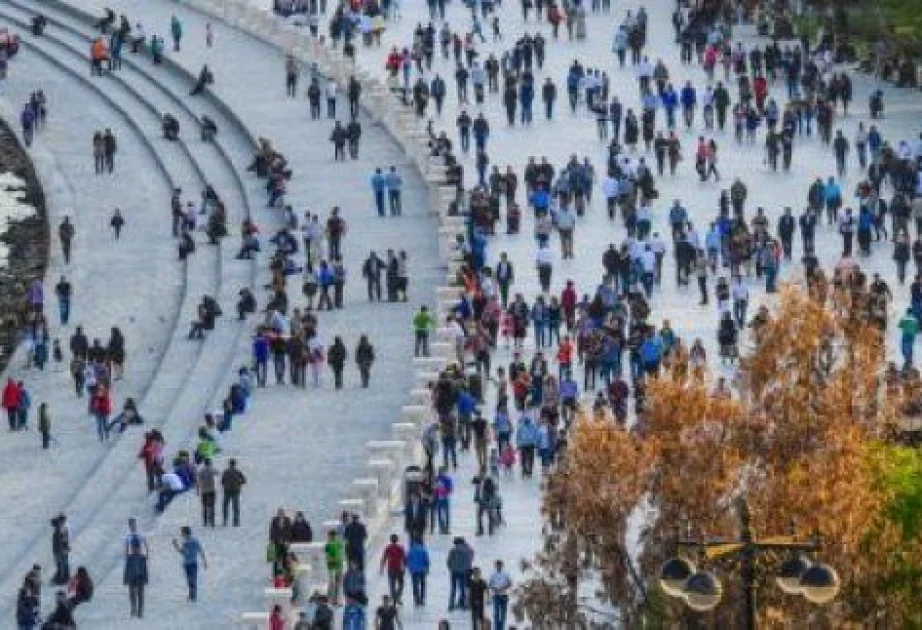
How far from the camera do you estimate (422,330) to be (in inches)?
2832

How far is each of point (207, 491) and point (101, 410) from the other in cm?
981

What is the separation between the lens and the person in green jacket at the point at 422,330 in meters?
71.9

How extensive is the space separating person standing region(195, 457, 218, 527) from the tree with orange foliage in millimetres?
8128

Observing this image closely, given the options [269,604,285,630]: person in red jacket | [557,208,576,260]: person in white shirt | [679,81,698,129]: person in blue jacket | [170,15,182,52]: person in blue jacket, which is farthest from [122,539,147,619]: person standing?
[170,15,182,52]: person in blue jacket

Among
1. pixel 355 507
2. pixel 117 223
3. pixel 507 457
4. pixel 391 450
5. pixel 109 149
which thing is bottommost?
pixel 355 507

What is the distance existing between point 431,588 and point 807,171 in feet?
96.1

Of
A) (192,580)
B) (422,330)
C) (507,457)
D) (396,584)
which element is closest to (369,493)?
(396,584)

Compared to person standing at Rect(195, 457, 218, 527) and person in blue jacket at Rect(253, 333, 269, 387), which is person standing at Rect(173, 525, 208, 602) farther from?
person in blue jacket at Rect(253, 333, 269, 387)

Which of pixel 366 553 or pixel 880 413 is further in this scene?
pixel 366 553

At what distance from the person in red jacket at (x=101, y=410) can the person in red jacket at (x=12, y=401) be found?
1327 mm

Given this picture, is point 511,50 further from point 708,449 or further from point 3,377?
point 708,449

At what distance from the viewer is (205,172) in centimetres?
9206

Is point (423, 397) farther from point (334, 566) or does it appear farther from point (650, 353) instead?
point (334, 566)

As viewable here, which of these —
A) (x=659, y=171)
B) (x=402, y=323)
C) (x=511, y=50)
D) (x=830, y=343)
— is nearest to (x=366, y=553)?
(x=830, y=343)
